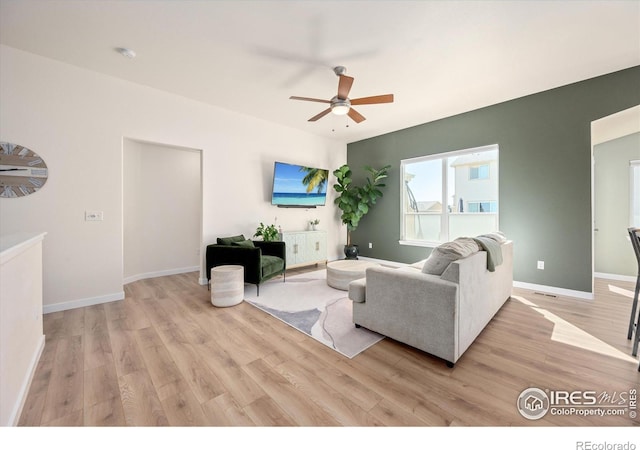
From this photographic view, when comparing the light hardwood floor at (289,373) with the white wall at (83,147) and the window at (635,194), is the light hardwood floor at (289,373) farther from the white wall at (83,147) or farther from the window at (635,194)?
the window at (635,194)

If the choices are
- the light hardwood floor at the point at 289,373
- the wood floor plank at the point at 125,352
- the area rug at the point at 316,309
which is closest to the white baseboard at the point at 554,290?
the light hardwood floor at the point at 289,373

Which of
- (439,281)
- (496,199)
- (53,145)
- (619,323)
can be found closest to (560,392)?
(439,281)

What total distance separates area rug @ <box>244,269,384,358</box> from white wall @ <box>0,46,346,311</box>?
1.56 metres

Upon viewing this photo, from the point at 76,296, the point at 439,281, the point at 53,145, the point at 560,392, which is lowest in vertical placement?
the point at 560,392

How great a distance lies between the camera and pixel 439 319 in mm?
1916

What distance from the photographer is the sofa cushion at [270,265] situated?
365cm

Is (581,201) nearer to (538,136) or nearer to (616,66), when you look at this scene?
(538,136)

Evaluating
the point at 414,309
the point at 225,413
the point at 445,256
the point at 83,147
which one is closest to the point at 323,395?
the point at 225,413

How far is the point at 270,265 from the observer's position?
3.77m

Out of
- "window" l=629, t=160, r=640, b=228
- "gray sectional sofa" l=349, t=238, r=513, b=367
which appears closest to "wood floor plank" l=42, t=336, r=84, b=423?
"gray sectional sofa" l=349, t=238, r=513, b=367

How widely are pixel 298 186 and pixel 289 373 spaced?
396 centimetres

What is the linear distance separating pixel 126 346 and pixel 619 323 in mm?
Result: 4908

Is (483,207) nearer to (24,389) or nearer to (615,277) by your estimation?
(615,277)

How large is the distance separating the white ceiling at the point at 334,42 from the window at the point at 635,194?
212 centimetres
